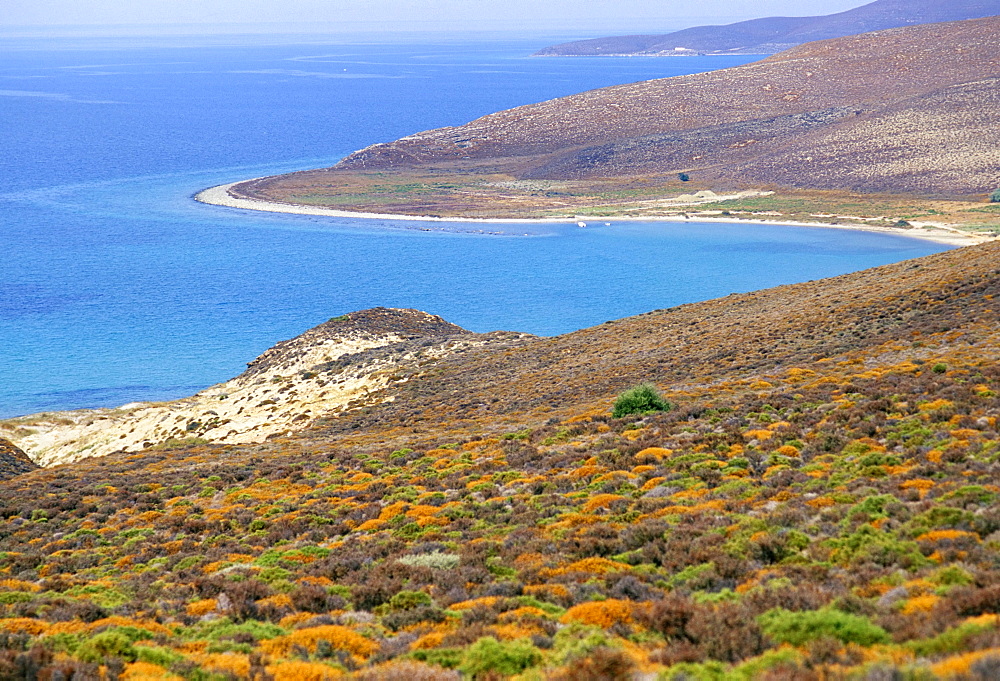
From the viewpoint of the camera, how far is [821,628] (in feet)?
25.1

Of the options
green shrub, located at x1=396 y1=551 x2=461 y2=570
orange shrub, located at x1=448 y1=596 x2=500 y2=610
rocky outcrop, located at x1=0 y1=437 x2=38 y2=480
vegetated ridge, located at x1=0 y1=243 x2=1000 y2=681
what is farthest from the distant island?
orange shrub, located at x1=448 y1=596 x2=500 y2=610

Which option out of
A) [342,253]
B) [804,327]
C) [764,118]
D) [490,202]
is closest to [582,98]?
[764,118]

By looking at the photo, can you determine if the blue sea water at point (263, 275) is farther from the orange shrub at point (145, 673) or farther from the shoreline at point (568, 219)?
the orange shrub at point (145, 673)

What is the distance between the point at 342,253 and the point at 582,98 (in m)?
80.6

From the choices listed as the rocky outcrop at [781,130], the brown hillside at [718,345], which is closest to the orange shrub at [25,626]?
the brown hillside at [718,345]

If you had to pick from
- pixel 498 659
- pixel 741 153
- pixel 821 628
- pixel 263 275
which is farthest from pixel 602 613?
pixel 741 153

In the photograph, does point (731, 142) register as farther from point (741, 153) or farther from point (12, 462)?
point (12, 462)

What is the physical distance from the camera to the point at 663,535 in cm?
1204

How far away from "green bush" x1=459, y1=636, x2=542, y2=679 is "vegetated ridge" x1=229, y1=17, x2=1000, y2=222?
94.3 metres

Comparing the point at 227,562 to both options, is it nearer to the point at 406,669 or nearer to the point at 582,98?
the point at 406,669

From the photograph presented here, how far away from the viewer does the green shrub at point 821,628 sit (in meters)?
7.34

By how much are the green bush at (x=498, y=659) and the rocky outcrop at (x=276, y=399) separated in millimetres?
22393

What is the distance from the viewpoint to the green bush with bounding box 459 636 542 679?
7.86 m

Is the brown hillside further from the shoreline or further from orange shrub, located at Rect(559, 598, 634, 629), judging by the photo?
the shoreline
